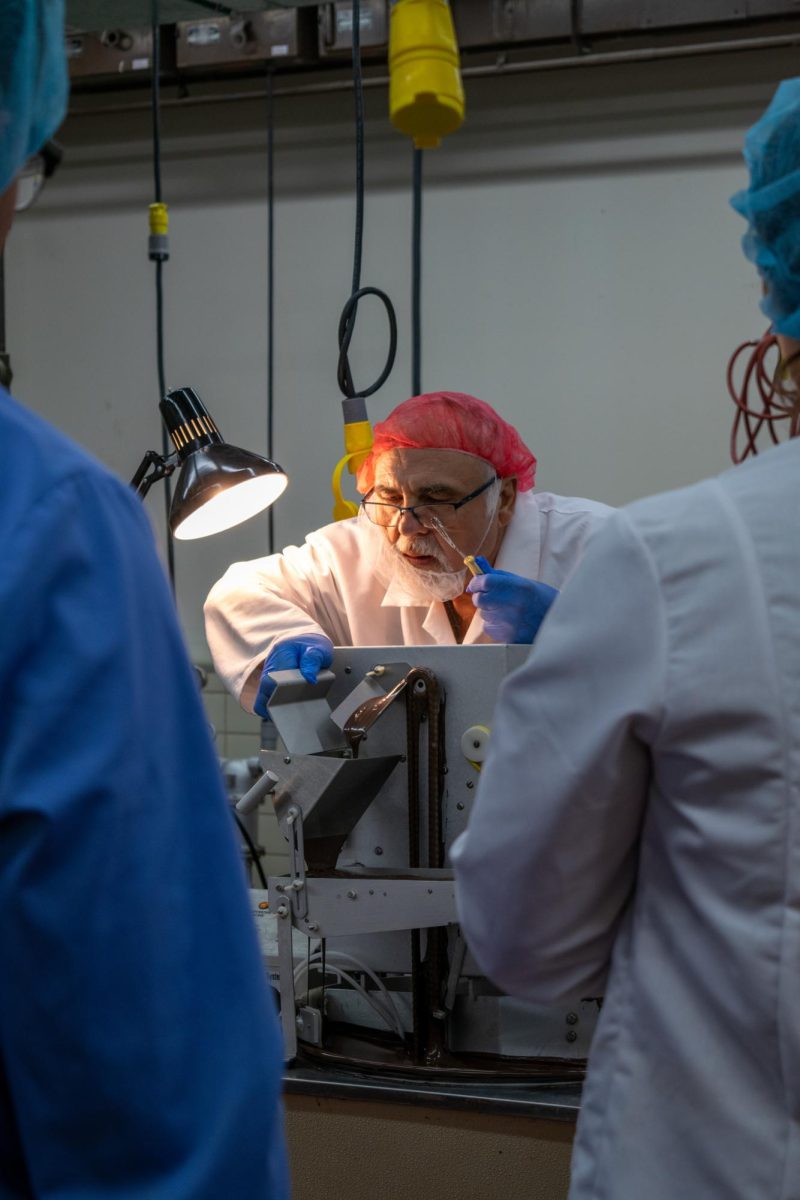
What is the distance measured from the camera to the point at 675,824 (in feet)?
2.76

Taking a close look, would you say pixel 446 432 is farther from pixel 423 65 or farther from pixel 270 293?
pixel 270 293

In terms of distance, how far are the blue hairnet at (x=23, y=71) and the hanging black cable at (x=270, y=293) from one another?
2.61m

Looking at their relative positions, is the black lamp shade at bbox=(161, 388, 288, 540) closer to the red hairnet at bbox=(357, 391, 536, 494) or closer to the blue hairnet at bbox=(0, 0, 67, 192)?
the red hairnet at bbox=(357, 391, 536, 494)

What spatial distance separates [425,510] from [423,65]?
70 cm

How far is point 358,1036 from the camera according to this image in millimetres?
1566

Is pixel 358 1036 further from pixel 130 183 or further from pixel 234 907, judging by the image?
pixel 130 183

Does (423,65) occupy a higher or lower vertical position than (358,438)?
higher

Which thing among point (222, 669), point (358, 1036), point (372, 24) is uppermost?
point (372, 24)

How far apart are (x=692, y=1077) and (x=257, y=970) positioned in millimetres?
351

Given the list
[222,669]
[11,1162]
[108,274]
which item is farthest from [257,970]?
[108,274]

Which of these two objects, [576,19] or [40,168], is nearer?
[40,168]

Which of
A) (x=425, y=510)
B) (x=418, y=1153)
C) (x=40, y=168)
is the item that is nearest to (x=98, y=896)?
(x=40, y=168)

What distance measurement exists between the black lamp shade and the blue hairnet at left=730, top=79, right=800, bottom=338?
35.1 inches

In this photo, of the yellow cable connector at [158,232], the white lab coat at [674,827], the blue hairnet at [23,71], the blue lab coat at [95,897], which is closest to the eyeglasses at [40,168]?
the blue hairnet at [23,71]
